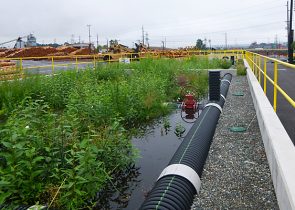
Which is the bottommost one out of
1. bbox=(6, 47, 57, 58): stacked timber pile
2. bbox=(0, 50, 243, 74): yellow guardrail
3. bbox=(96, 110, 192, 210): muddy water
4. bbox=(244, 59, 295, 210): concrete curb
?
bbox=(96, 110, 192, 210): muddy water

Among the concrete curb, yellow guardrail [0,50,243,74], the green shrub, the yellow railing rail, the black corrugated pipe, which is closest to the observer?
the concrete curb

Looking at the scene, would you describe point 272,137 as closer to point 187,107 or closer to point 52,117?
point 52,117

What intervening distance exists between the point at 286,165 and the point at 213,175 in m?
1.52

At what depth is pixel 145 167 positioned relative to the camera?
5855 millimetres

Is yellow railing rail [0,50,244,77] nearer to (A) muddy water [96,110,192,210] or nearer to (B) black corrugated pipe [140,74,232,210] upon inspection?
(A) muddy water [96,110,192,210]

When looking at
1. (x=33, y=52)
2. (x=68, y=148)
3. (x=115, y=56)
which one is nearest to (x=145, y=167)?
(x=68, y=148)

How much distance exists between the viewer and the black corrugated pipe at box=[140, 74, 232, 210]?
3756 mm

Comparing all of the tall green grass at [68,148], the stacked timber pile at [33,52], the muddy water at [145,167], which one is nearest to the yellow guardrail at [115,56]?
the tall green grass at [68,148]

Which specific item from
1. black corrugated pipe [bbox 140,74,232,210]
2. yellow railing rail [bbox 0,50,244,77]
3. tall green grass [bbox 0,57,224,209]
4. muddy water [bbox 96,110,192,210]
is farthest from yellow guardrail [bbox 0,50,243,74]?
black corrugated pipe [bbox 140,74,232,210]

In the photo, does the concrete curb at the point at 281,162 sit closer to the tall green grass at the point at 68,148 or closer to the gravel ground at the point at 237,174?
the gravel ground at the point at 237,174

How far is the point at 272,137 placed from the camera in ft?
14.8

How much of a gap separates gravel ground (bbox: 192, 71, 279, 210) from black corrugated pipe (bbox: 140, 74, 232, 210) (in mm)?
150

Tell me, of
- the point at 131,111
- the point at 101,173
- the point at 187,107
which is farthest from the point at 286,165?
the point at 187,107

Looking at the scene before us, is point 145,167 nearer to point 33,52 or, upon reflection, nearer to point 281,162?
point 281,162
